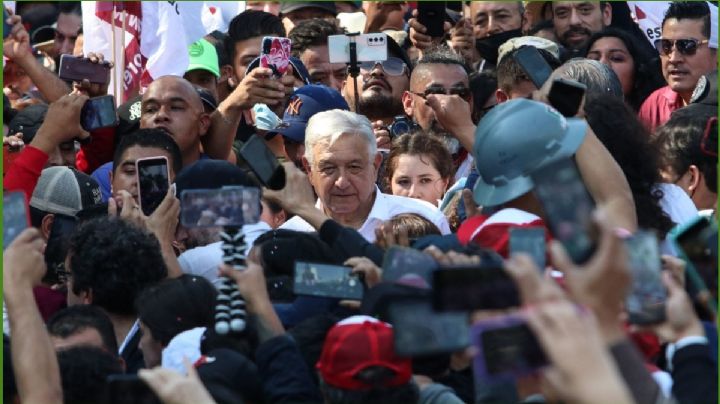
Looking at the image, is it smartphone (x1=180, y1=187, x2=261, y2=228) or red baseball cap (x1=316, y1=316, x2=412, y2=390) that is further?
smartphone (x1=180, y1=187, x2=261, y2=228)

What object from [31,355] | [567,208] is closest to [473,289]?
[567,208]

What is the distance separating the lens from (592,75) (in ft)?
23.4

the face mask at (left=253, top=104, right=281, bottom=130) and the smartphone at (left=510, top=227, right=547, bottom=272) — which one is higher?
the smartphone at (left=510, top=227, right=547, bottom=272)

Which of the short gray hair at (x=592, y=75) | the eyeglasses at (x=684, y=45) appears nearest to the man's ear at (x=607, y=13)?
the eyeglasses at (x=684, y=45)

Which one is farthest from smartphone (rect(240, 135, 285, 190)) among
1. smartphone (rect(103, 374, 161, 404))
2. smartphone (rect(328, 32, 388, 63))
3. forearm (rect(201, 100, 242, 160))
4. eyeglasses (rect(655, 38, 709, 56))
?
eyeglasses (rect(655, 38, 709, 56))

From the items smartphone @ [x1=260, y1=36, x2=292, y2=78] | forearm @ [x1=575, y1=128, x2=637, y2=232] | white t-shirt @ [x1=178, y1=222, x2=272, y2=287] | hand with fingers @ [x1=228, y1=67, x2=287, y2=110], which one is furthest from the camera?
smartphone @ [x1=260, y1=36, x2=292, y2=78]

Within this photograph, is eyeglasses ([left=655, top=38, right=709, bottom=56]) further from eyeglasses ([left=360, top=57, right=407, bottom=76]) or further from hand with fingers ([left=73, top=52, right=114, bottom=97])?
hand with fingers ([left=73, top=52, right=114, bottom=97])

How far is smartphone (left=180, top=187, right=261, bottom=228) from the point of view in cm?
477

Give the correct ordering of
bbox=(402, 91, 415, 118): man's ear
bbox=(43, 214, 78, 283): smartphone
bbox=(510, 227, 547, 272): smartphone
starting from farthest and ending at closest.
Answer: bbox=(402, 91, 415, 118): man's ear → bbox=(43, 214, 78, 283): smartphone → bbox=(510, 227, 547, 272): smartphone

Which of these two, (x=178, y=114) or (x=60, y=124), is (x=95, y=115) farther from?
(x=178, y=114)

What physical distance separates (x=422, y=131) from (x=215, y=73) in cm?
195

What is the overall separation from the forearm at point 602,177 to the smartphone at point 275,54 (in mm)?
2722

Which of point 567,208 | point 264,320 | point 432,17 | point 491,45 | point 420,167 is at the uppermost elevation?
point 567,208

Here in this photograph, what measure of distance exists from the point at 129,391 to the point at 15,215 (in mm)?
739
